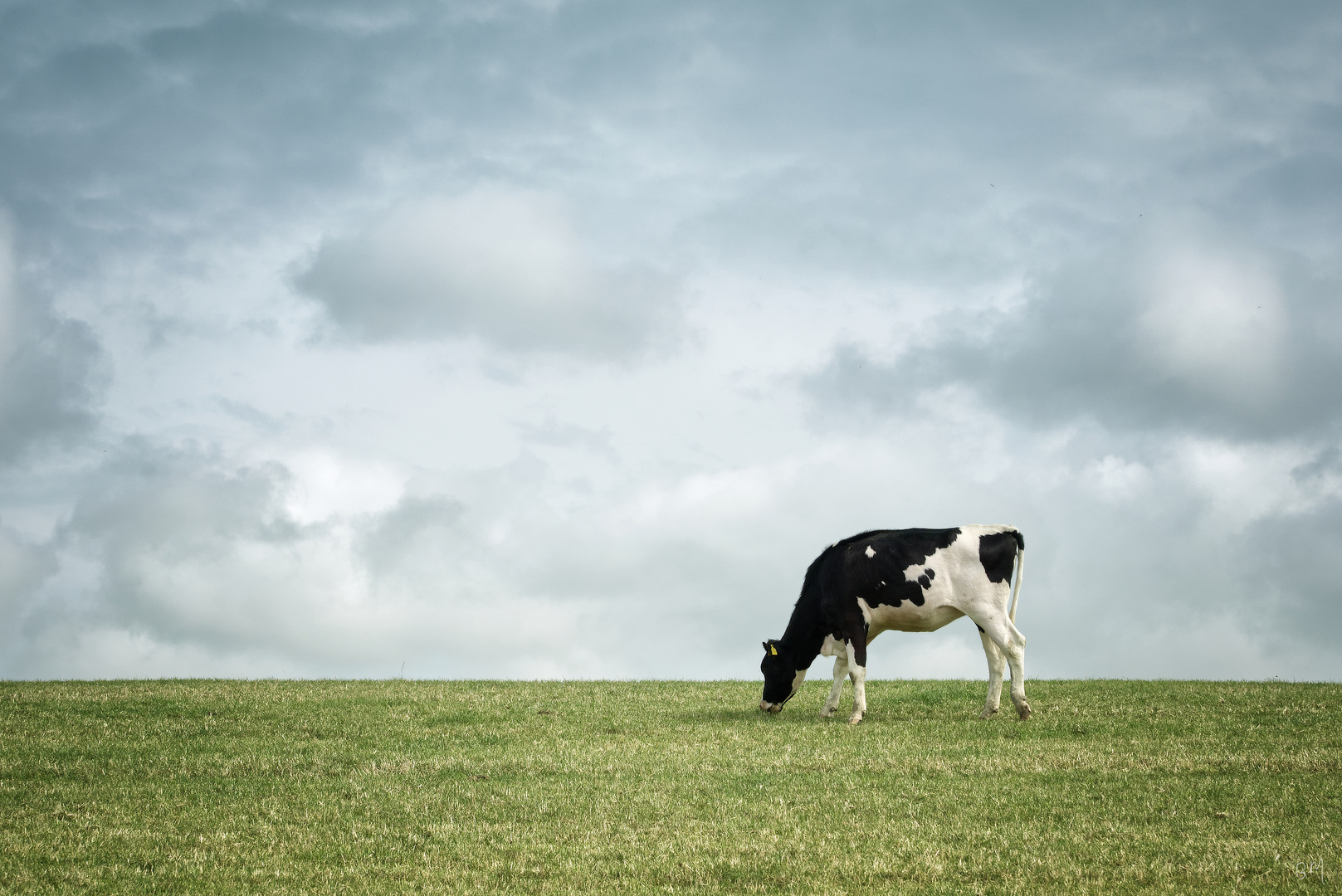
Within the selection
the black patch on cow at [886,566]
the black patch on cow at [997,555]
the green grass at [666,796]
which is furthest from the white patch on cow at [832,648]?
the black patch on cow at [997,555]

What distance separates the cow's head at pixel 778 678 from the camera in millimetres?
20172

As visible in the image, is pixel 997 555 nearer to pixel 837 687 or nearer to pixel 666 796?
pixel 837 687

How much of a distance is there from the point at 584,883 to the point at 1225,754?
411 inches

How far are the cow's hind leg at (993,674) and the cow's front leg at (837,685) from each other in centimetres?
251

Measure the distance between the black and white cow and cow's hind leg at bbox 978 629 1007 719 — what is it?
0.05 feet

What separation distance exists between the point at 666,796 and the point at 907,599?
799 centimetres

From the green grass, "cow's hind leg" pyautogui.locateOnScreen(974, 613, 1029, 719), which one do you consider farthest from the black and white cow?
the green grass

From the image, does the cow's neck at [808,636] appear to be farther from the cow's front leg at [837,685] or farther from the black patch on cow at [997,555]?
the black patch on cow at [997,555]

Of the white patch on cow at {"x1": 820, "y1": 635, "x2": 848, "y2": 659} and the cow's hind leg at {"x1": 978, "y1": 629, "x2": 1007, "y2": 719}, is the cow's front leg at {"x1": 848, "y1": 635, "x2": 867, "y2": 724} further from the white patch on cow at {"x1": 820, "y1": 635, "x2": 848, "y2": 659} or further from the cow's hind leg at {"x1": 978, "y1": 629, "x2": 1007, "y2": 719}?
the cow's hind leg at {"x1": 978, "y1": 629, "x2": 1007, "y2": 719}

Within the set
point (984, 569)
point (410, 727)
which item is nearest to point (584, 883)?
point (410, 727)

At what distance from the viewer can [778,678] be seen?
2019 cm

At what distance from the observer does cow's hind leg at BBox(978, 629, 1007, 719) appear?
19.0 meters

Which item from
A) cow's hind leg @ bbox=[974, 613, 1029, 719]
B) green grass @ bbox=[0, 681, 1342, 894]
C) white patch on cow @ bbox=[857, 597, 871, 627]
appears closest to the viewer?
green grass @ bbox=[0, 681, 1342, 894]

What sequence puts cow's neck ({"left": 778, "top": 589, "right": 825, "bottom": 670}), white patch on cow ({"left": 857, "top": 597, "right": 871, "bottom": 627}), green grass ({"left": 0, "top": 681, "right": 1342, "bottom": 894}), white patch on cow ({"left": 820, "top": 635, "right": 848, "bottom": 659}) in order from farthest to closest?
cow's neck ({"left": 778, "top": 589, "right": 825, "bottom": 670}), white patch on cow ({"left": 820, "top": 635, "right": 848, "bottom": 659}), white patch on cow ({"left": 857, "top": 597, "right": 871, "bottom": 627}), green grass ({"left": 0, "top": 681, "right": 1342, "bottom": 894})
